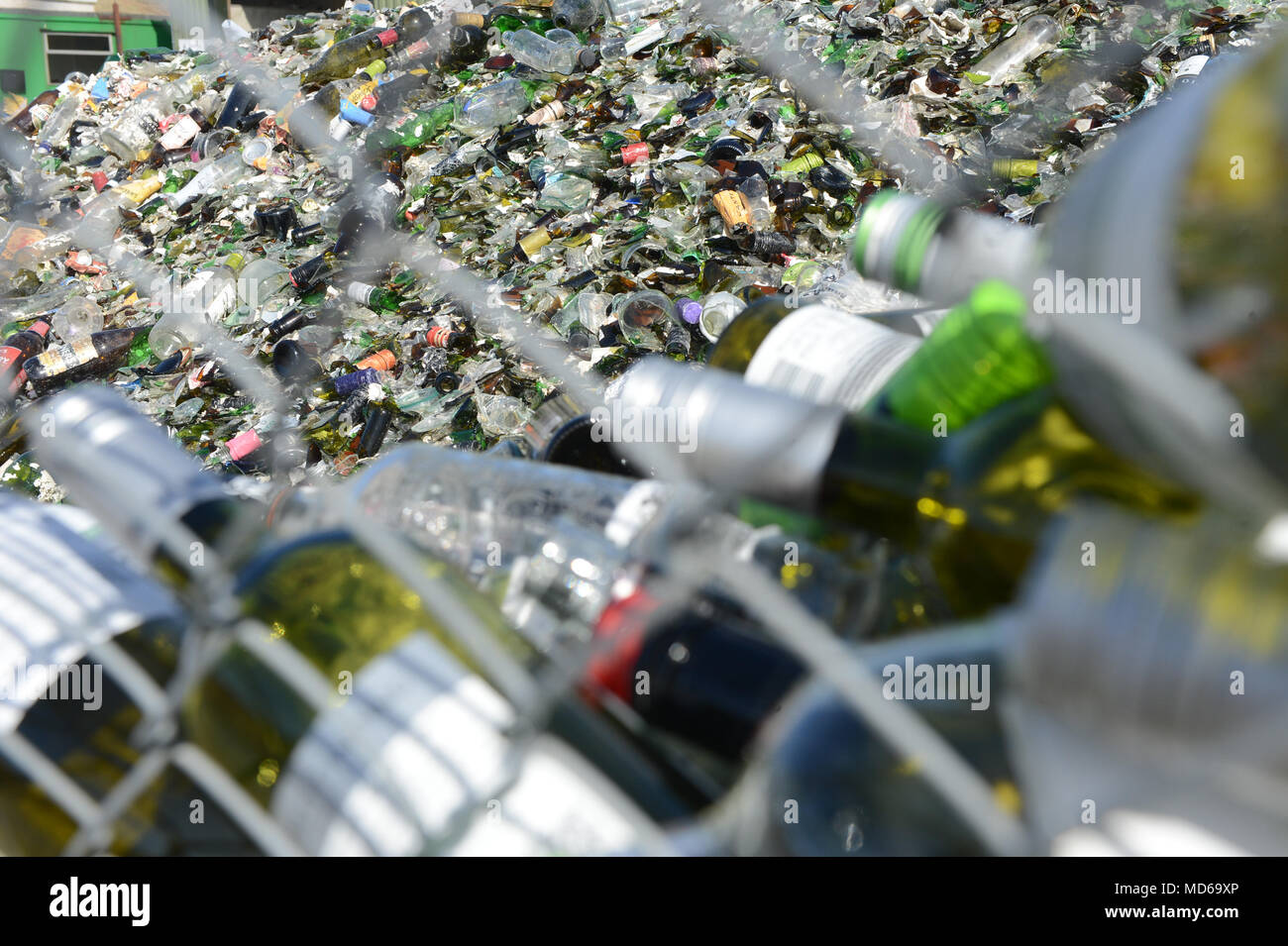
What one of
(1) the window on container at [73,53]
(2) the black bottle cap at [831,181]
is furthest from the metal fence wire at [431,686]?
(1) the window on container at [73,53]

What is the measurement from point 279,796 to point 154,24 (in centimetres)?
950

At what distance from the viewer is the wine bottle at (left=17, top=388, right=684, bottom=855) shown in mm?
551

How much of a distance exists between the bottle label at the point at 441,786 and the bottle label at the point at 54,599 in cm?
19

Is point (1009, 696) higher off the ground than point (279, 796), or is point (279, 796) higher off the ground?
point (1009, 696)

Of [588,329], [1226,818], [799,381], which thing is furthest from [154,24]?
[1226,818]

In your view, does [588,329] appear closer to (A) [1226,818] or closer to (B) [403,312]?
(B) [403,312]

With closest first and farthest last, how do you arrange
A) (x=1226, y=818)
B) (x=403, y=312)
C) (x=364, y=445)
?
(x=1226, y=818), (x=364, y=445), (x=403, y=312)

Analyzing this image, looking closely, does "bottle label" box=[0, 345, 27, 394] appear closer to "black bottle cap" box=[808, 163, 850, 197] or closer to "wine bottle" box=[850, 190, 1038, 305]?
"black bottle cap" box=[808, 163, 850, 197]

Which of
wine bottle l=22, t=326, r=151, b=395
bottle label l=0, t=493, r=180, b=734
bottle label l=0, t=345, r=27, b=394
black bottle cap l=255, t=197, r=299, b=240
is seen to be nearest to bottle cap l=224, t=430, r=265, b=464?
wine bottle l=22, t=326, r=151, b=395

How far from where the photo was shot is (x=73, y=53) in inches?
311

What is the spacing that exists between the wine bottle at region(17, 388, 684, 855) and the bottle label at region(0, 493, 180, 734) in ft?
0.12

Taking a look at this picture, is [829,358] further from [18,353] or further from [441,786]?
[18,353]

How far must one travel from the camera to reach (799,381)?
0.94m

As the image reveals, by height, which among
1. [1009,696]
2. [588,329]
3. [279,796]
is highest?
[1009,696]
